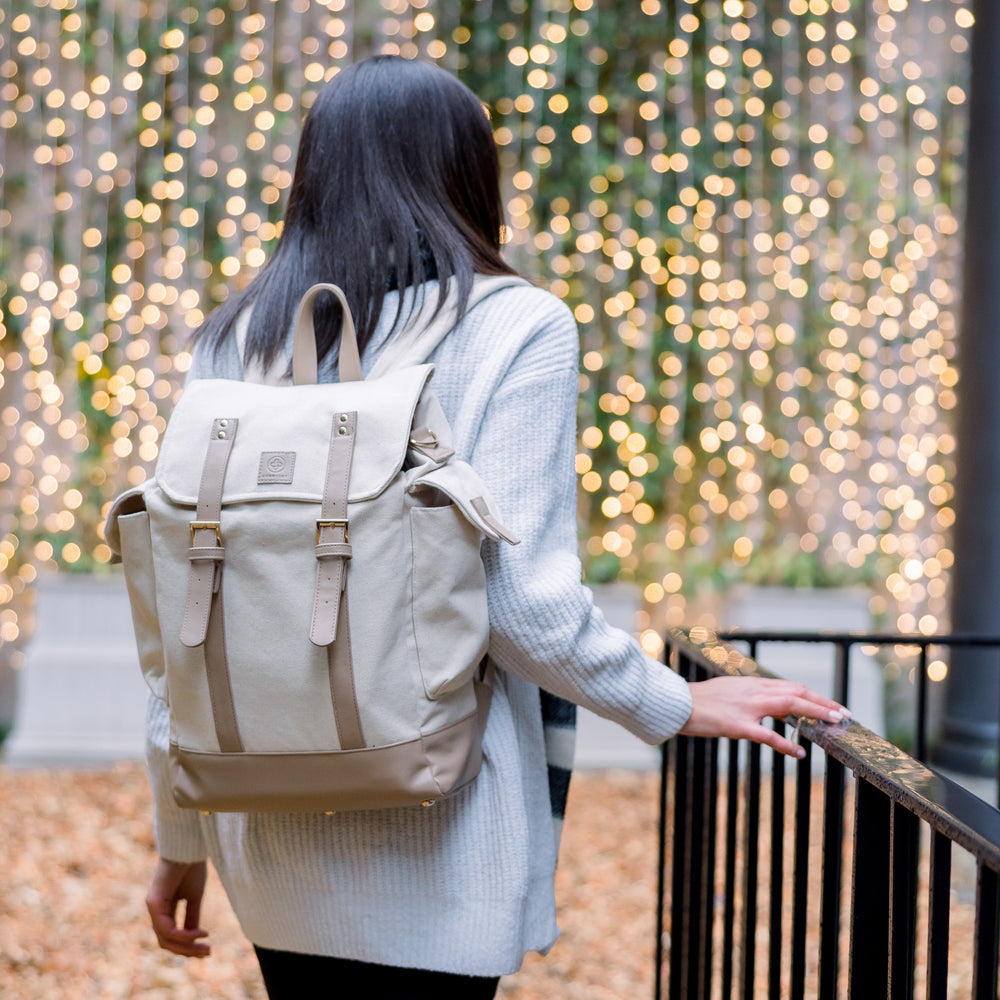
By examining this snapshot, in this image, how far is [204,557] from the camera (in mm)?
856

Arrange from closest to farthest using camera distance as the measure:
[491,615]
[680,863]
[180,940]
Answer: [491,615] → [180,940] → [680,863]

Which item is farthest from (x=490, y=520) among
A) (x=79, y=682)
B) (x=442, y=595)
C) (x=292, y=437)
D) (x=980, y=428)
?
(x=79, y=682)

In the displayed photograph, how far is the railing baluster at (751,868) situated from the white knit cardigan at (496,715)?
0.27 meters

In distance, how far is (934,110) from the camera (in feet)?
14.1

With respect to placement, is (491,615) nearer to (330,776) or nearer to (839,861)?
(330,776)

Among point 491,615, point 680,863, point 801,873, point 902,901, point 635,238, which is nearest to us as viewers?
point 902,901

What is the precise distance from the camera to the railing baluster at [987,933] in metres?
0.62

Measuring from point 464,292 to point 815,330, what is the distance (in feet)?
11.8

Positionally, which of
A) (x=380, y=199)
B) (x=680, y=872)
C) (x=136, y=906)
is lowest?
(x=136, y=906)

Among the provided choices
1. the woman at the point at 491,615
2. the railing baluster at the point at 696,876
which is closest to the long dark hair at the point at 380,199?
the woman at the point at 491,615

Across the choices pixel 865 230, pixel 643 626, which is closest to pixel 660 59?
pixel 865 230

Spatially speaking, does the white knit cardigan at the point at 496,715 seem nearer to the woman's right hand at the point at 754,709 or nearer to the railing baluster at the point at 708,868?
the woman's right hand at the point at 754,709

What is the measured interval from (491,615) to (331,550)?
0.16 metres

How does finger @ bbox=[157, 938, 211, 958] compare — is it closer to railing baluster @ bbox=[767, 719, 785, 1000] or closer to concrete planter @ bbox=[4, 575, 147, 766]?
railing baluster @ bbox=[767, 719, 785, 1000]
